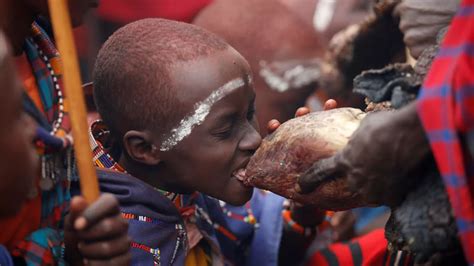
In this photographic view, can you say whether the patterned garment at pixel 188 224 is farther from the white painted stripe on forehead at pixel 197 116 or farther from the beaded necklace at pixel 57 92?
the beaded necklace at pixel 57 92

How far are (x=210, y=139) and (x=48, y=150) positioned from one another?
55cm

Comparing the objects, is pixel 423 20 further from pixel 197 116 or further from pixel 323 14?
pixel 323 14

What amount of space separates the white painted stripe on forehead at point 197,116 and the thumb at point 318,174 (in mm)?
420

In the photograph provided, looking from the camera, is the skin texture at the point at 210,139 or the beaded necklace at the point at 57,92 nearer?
the beaded necklace at the point at 57,92

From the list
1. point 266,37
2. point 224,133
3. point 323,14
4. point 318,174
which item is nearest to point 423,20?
point 224,133

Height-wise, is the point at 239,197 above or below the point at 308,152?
below

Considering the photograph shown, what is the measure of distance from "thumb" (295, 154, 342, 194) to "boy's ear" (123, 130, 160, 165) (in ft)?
1.76

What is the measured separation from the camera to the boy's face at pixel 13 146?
69.9 inches

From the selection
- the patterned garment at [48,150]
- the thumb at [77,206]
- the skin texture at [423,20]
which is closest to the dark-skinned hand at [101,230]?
the thumb at [77,206]

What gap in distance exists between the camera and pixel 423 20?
2.72m

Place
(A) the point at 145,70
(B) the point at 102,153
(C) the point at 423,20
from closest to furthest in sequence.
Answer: (A) the point at 145,70, (B) the point at 102,153, (C) the point at 423,20

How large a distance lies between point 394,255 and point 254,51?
146cm

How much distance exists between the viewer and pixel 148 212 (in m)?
2.55

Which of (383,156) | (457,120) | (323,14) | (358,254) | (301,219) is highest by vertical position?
(457,120)
